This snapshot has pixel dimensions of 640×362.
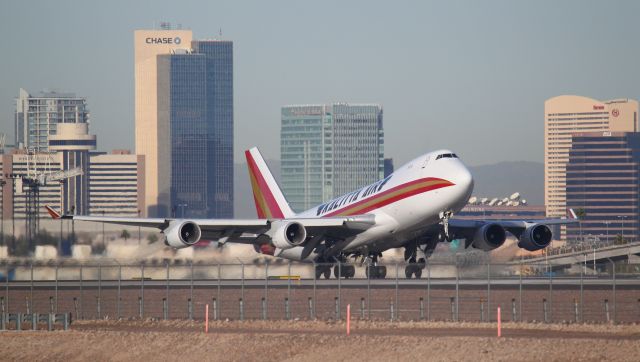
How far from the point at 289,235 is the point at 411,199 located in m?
7.34

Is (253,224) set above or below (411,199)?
below

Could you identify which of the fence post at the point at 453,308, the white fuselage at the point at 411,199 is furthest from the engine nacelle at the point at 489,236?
the fence post at the point at 453,308

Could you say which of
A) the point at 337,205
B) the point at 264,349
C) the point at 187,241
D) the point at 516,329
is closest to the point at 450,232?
the point at 337,205

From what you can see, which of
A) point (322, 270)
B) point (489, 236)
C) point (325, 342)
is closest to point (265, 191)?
point (489, 236)

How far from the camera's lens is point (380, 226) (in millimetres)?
74312

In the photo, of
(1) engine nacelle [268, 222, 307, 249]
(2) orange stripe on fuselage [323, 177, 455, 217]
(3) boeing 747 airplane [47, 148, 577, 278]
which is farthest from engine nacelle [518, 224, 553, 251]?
(1) engine nacelle [268, 222, 307, 249]

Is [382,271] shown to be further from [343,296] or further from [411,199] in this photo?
[343,296]

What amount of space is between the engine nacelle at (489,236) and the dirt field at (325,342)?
77.4 ft

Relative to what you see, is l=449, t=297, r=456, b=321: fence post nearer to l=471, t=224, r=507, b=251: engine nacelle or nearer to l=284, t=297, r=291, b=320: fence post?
l=284, t=297, r=291, b=320: fence post

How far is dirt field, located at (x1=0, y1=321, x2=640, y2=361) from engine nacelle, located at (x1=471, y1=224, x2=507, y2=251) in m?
23.6

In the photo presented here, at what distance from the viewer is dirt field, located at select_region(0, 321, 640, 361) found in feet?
152

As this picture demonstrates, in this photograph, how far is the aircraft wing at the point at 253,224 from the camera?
246 ft

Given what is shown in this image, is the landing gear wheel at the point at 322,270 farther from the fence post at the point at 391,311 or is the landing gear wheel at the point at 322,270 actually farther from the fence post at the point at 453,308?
the fence post at the point at 453,308

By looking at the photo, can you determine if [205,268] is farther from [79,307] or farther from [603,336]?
[603,336]
